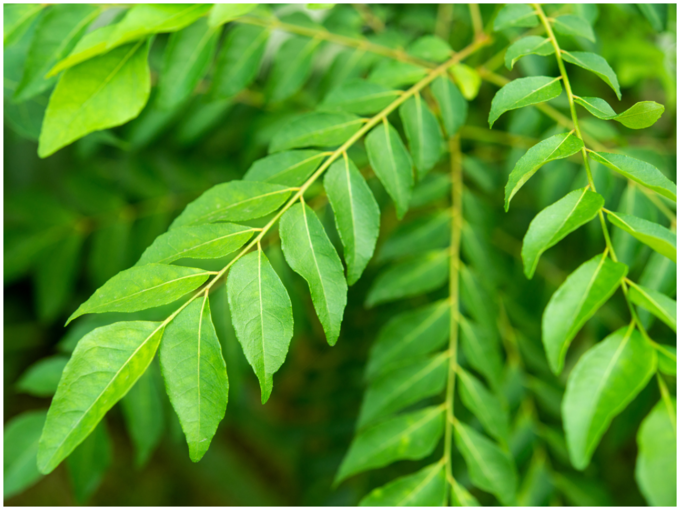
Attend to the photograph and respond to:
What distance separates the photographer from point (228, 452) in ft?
4.82

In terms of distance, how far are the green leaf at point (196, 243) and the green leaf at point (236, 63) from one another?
29 centimetres

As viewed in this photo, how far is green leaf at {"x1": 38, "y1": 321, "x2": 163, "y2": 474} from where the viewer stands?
40 centimetres

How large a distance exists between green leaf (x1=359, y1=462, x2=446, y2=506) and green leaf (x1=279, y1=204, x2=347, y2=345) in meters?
0.25

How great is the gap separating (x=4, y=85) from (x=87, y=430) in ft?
1.55

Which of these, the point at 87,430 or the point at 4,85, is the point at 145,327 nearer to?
the point at 87,430

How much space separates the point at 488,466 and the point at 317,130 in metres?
0.43

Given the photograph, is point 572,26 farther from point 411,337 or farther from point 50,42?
point 50,42

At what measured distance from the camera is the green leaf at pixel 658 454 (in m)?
0.47

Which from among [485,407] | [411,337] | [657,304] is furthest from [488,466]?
[657,304]

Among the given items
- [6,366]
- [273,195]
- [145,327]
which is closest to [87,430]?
[145,327]

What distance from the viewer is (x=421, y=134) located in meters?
0.58

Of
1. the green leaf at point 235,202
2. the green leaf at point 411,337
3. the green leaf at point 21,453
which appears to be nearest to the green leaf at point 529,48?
the green leaf at point 235,202

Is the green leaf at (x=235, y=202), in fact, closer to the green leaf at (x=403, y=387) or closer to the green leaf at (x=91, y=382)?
the green leaf at (x=91, y=382)

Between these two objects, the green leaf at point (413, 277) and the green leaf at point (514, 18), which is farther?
the green leaf at point (413, 277)
